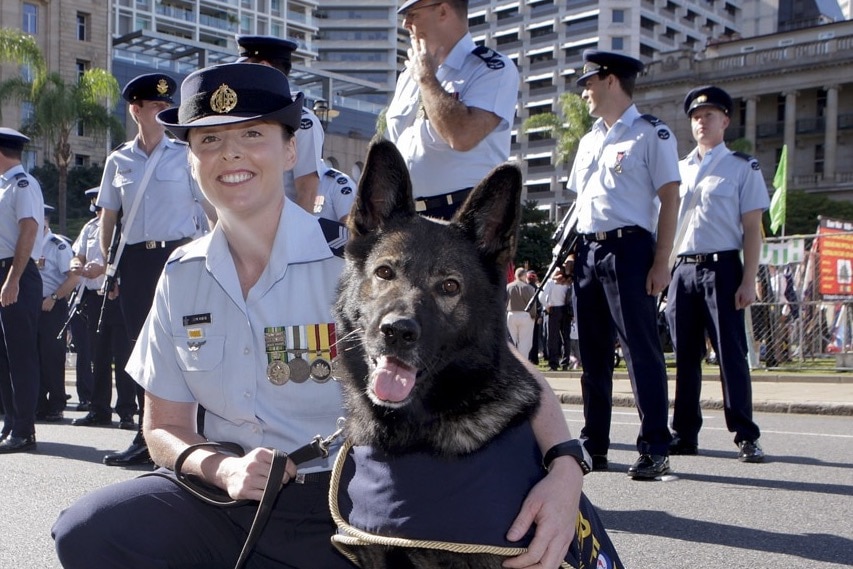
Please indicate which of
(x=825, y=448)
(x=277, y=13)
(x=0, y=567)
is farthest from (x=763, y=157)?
(x=0, y=567)

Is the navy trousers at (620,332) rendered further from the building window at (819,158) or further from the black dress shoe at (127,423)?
the building window at (819,158)

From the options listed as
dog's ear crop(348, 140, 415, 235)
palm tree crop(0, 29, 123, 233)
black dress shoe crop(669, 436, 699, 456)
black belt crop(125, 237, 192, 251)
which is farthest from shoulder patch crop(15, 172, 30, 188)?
palm tree crop(0, 29, 123, 233)

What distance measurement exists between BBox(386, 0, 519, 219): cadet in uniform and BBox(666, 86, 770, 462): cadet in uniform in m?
2.99

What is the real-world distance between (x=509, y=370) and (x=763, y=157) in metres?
84.0

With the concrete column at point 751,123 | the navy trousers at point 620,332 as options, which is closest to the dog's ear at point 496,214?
the navy trousers at point 620,332

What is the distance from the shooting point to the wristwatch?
2639mm

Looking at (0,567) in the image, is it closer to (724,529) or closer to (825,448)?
(724,529)

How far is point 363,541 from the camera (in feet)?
8.28

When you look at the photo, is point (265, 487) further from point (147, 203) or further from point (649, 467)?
point (147, 203)

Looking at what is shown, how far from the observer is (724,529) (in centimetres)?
489

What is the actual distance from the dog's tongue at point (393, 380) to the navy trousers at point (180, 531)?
2.00ft

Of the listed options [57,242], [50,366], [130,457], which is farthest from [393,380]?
[57,242]

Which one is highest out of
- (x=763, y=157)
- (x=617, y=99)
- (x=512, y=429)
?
(x=763, y=157)

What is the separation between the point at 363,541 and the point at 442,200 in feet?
7.57
